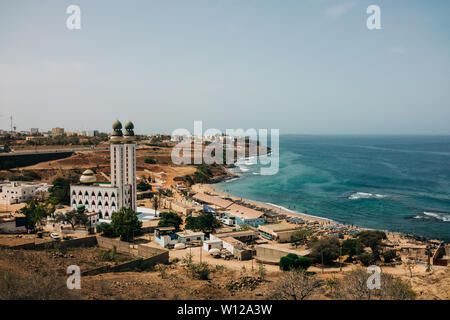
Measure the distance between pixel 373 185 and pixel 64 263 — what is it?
55.2 metres

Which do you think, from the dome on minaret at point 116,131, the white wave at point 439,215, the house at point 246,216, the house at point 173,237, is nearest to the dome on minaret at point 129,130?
the dome on minaret at point 116,131

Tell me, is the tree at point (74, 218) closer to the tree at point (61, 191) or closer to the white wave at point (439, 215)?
the tree at point (61, 191)

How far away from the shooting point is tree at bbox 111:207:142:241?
1016 inches

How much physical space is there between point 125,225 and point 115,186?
733cm

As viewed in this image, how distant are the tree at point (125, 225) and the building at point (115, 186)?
210 inches

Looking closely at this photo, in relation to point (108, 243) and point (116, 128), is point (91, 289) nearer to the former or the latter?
point (108, 243)

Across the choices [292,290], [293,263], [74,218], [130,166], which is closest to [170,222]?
[130,166]

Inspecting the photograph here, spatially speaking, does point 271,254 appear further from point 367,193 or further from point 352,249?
point 367,193

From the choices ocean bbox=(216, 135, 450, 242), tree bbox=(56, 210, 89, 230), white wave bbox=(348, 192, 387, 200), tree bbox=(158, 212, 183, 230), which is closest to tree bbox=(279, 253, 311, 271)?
tree bbox=(158, 212, 183, 230)

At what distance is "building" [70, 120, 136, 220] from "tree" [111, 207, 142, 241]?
5330mm

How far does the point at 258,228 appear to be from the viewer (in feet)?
104

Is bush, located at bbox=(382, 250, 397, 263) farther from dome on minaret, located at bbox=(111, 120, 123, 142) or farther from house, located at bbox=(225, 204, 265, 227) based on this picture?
dome on minaret, located at bbox=(111, 120, 123, 142)

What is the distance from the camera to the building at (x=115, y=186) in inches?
1246
